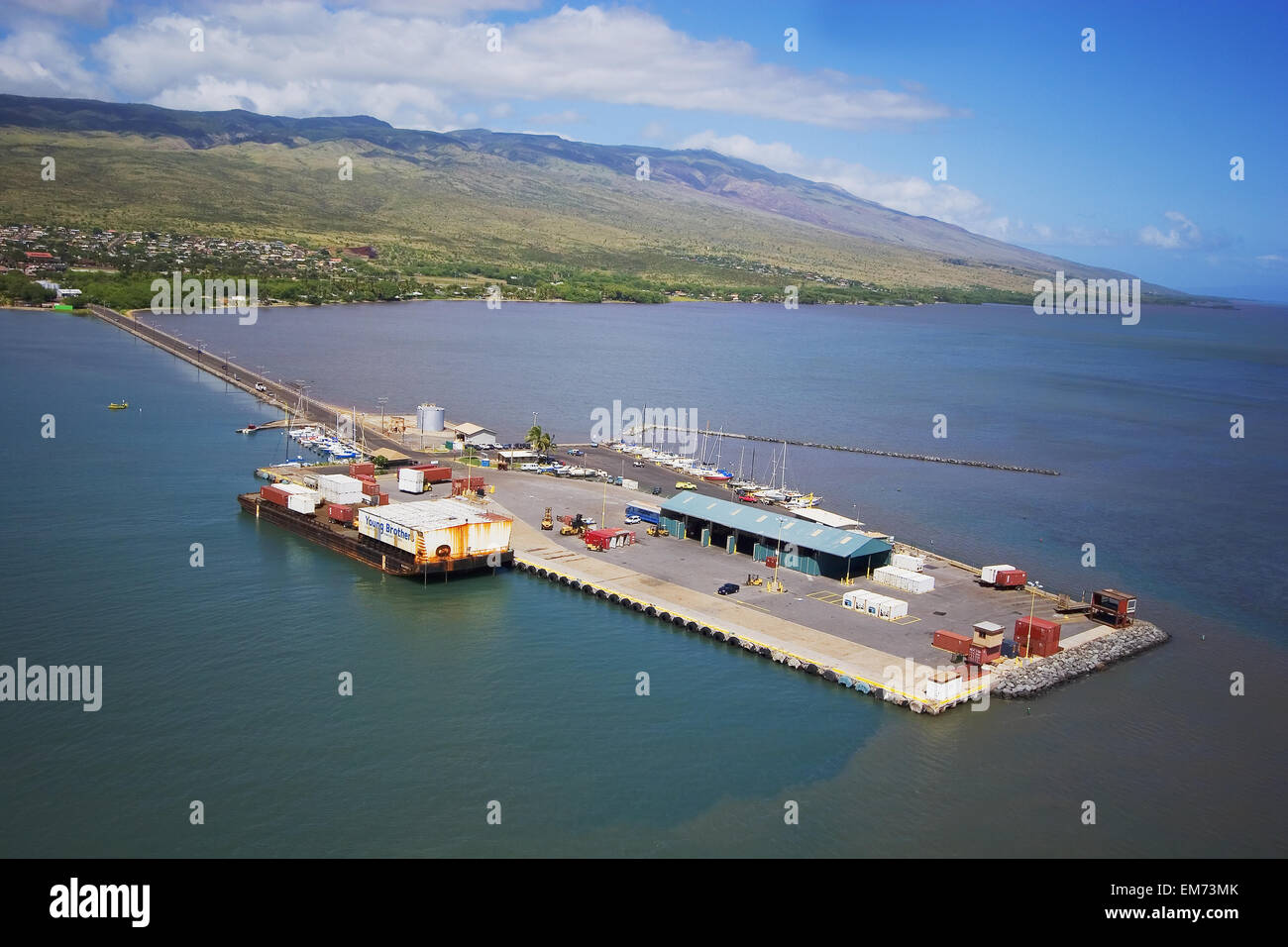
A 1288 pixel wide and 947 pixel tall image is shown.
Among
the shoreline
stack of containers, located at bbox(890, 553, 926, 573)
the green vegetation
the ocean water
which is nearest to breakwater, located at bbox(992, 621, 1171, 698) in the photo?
the shoreline

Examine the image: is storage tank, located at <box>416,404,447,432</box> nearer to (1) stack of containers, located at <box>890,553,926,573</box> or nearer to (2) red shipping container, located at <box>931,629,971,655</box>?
(1) stack of containers, located at <box>890,553,926,573</box>

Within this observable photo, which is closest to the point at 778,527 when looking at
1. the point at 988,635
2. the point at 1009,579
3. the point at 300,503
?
the point at 1009,579

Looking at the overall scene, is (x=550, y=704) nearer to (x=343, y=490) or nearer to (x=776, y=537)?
(x=776, y=537)

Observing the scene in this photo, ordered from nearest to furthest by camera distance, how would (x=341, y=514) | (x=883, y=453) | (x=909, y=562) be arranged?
1. (x=909, y=562)
2. (x=341, y=514)
3. (x=883, y=453)

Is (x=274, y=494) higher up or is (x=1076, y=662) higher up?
(x=274, y=494)

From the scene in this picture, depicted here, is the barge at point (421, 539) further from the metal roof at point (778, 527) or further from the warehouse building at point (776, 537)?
the metal roof at point (778, 527)
